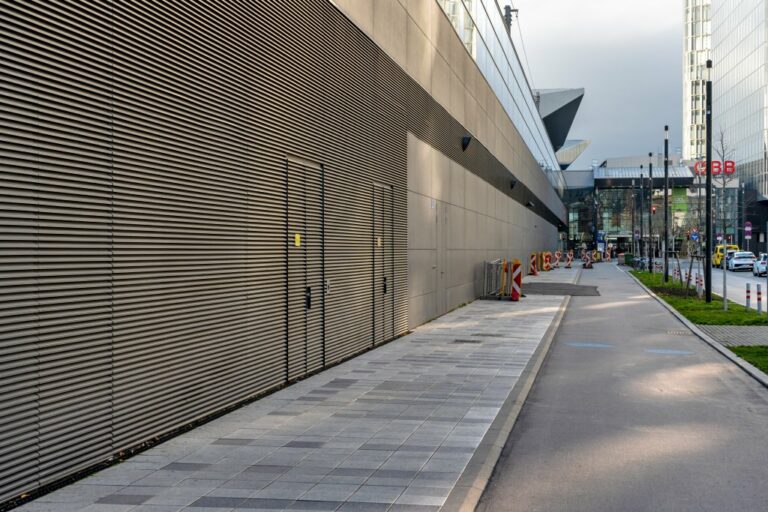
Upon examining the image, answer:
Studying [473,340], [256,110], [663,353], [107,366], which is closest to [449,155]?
[473,340]

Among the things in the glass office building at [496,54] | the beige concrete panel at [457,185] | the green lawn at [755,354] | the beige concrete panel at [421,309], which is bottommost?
the green lawn at [755,354]

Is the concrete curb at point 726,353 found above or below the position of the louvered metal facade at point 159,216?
below

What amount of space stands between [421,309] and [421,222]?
7.01ft

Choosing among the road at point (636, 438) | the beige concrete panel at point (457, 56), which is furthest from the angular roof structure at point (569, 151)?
the road at point (636, 438)

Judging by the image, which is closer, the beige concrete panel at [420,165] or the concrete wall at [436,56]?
the concrete wall at [436,56]

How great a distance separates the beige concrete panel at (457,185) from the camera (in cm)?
2330

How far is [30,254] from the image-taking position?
5.80 meters

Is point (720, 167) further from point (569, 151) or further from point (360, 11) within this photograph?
point (569, 151)

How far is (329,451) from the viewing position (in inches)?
281

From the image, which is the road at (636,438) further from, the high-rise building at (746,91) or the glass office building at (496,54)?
the high-rise building at (746,91)

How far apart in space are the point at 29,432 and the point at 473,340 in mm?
11496

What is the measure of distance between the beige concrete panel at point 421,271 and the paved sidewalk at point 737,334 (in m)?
6.68

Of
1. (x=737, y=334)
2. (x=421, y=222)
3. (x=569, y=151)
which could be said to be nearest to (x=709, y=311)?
(x=737, y=334)

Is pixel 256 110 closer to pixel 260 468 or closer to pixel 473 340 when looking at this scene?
pixel 260 468
